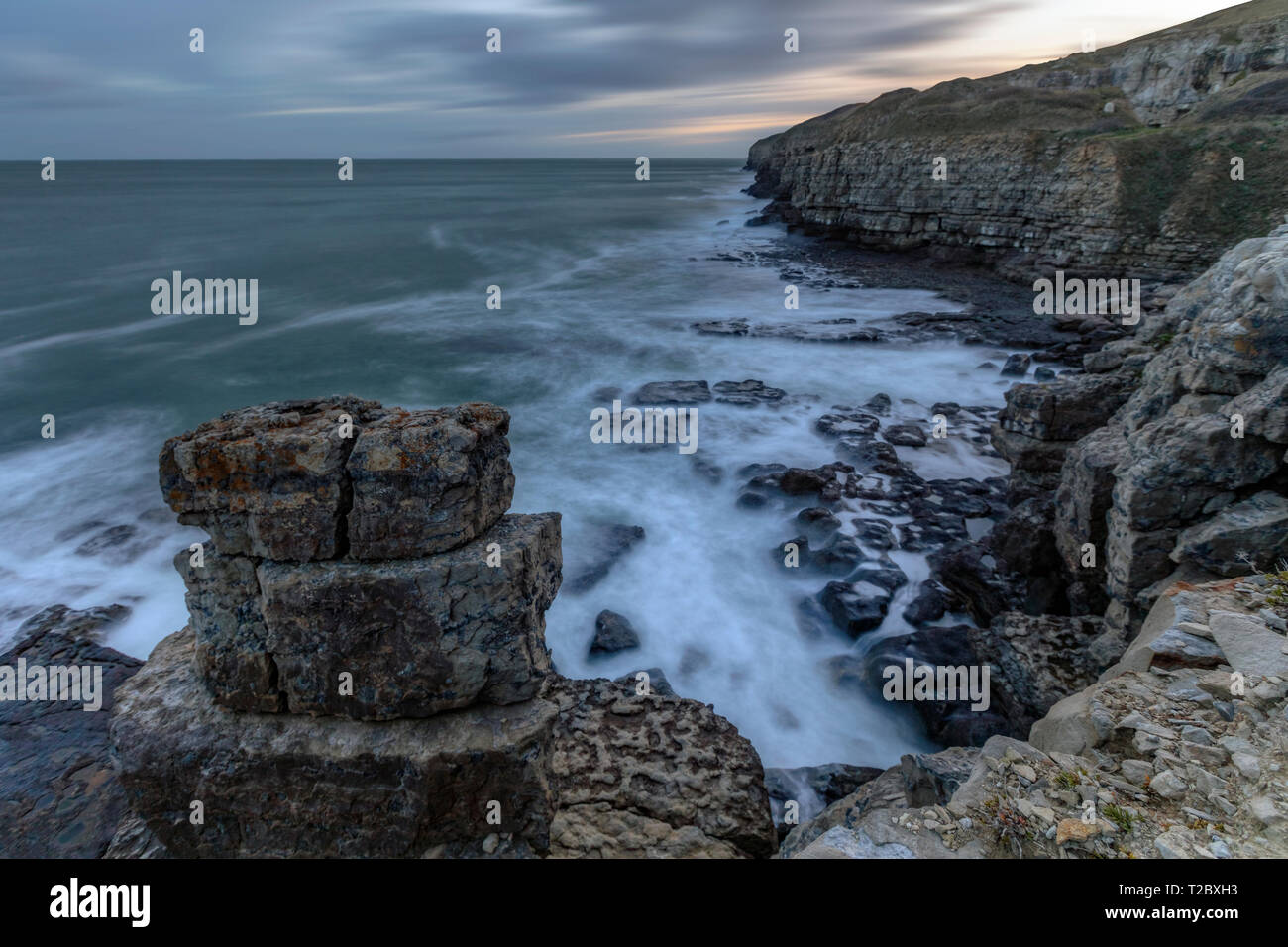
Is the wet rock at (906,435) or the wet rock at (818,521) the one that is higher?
the wet rock at (906,435)

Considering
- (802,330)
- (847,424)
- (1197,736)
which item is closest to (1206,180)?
(802,330)

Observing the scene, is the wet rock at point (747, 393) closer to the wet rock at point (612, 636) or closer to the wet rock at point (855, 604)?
the wet rock at point (855, 604)

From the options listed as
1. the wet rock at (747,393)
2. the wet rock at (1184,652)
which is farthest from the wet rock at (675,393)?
the wet rock at (1184,652)

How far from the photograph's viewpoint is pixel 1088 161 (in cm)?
2856

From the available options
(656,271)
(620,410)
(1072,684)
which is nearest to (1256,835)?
(1072,684)

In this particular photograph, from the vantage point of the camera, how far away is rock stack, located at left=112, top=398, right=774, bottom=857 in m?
4.02

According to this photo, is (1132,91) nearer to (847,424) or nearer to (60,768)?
(847,424)

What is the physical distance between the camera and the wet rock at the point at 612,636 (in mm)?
9172

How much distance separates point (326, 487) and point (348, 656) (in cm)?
101

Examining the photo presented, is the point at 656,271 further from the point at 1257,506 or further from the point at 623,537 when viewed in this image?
the point at 1257,506

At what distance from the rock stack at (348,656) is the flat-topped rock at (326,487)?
0.04 feet

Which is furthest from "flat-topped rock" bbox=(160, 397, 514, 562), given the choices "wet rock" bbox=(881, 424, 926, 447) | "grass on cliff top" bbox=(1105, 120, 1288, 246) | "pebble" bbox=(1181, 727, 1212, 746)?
"grass on cliff top" bbox=(1105, 120, 1288, 246)

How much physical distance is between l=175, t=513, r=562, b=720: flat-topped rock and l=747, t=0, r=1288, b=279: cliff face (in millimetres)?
29441

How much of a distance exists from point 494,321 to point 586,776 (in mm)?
24781
